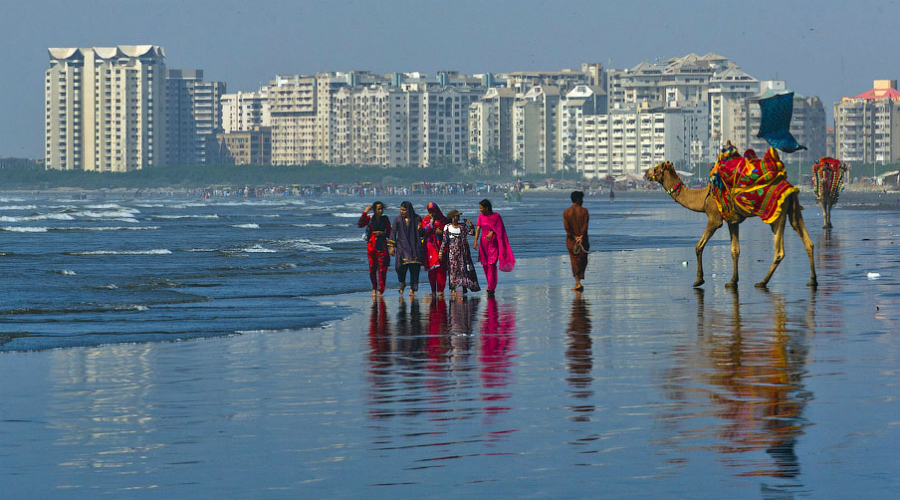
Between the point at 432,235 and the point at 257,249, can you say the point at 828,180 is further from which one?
the point at 432,235

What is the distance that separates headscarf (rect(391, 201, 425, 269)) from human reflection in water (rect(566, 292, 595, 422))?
2646 millimetres

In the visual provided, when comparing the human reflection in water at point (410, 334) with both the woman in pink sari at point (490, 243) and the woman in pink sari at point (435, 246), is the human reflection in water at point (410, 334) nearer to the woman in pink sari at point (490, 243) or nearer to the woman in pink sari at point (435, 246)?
the woman in pink sari at point (435, 246)

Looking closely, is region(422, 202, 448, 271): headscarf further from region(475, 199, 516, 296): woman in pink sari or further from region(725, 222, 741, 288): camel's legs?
region(725, 222, 741, 288): camel's legs

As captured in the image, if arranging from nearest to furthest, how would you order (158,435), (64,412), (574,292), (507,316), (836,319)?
(158,435)
(64,412)
(836,319)
(507,316)
(574,292)

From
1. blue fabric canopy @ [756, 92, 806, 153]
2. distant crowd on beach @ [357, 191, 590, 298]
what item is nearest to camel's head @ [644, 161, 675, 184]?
blue fabric canopy @ [756, 92, 806, 153]

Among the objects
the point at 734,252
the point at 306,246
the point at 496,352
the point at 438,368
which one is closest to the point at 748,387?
the point at 438,368

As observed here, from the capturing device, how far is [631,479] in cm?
739

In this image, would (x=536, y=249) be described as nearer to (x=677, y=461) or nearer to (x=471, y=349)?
(x=471, y=349)

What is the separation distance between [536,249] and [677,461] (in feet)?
94.8

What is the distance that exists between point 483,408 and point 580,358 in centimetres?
288

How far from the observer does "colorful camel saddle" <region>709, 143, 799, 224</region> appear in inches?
774

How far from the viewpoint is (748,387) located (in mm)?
10383

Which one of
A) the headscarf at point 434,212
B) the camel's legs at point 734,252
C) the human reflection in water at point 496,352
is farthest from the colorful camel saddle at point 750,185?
the headscarf at point 434,212

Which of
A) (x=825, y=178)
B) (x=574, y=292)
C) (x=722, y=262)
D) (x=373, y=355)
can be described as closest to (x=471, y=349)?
(x=373, y=355)
